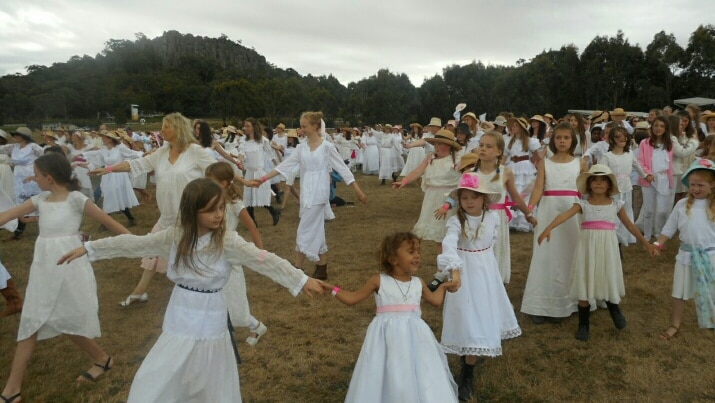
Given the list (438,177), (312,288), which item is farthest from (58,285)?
(438,177)

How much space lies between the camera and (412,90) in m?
76.9

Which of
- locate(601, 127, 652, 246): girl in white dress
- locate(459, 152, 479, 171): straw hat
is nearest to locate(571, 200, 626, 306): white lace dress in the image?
locate(459, 152, 479, 171): straw hat

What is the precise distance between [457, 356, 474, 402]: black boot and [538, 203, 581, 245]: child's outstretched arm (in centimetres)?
157

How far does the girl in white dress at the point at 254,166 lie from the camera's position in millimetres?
11312

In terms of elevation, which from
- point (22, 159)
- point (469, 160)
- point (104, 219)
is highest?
point (469, 160)

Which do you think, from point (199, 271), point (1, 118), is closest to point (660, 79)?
point (199, 271)

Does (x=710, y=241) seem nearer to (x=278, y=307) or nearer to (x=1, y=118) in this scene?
(x=278, y=307)

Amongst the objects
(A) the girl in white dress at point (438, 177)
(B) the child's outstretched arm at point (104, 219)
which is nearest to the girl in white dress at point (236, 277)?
(B) the child's outstretched arm at point (104, 219)

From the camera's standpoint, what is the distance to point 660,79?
48.7m

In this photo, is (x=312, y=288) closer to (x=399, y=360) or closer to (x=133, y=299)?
(x=399, y=360)

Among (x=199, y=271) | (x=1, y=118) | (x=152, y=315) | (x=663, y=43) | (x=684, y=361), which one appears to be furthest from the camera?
(x=1, y=118)

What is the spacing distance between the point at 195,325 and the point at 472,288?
2157mm

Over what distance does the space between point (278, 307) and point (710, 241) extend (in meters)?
4.61

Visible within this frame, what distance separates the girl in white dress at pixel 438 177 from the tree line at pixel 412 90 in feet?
156
